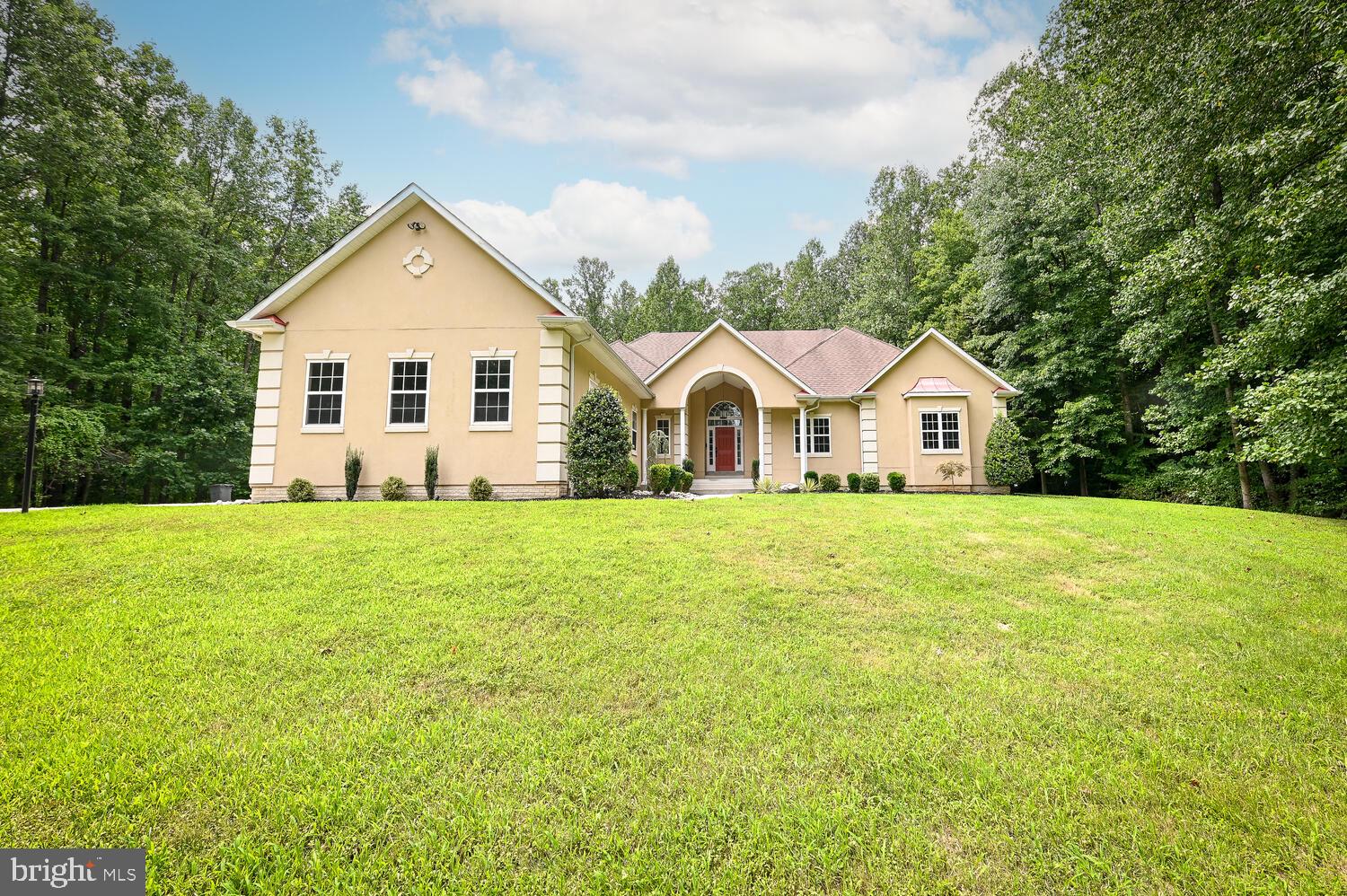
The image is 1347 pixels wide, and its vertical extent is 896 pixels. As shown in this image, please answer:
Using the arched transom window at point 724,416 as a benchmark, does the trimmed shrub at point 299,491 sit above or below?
below

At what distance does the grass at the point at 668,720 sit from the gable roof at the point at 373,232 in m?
7.90

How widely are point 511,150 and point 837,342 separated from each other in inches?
583

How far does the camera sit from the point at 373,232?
13234 mm

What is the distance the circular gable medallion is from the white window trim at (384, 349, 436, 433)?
196 cm

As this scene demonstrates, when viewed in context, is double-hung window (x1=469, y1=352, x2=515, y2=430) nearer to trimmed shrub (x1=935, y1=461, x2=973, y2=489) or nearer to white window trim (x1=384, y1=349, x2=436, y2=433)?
white window trim (x1=384, y1=349, x2=436, y2=433)

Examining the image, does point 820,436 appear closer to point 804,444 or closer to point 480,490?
point 804,444

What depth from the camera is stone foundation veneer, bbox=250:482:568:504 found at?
1264cm

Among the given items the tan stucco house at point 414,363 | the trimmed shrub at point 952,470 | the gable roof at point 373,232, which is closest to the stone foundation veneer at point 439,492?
the tan stucco house at point 414,363

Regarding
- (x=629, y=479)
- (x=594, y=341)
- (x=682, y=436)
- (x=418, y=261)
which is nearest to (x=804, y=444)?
(x=682, y=436)

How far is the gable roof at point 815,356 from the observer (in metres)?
19.3

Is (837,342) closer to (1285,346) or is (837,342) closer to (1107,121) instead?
(1107,121)

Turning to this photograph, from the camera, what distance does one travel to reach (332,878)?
2166mm

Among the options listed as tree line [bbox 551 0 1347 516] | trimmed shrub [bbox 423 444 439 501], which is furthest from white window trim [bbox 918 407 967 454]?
trimmed shrub [bbox 423 444 439 501]

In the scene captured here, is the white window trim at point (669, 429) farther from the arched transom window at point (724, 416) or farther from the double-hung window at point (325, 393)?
the double-hung window at point (325, 393)
